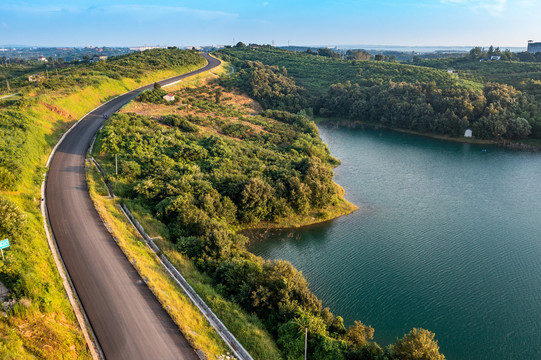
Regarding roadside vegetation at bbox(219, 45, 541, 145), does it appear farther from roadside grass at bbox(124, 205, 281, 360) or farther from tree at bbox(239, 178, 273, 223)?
roadside grass at bbox(124, 205, 281, 360)

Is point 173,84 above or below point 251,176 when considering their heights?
above

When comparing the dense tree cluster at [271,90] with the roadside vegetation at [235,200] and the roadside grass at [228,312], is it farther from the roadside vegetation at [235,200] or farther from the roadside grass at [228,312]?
the roadside grass at [228,312]

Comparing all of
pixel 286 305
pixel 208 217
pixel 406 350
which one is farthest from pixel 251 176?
pixel 406 350

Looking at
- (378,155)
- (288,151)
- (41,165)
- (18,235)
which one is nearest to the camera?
(18,235)

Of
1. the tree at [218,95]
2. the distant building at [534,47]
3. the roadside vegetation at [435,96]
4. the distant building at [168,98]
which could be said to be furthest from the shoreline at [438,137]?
the distant building at [534,47]

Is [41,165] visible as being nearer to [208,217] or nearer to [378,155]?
[208,217]

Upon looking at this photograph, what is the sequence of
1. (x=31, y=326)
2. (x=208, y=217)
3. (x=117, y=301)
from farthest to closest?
1. (x=208, y=217)
2. (x=117, y=301)
3. (x=31, y=326)
